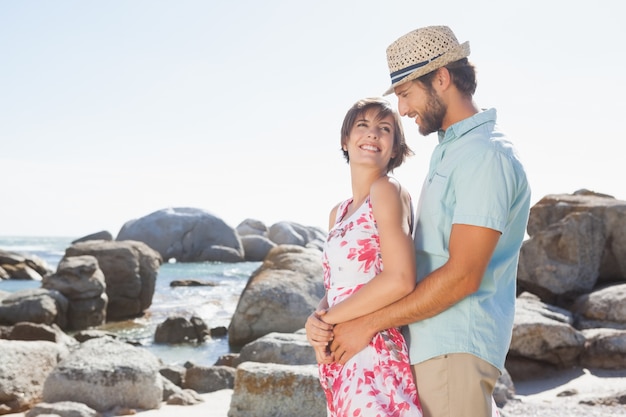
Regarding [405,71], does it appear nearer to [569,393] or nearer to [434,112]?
[434,112]

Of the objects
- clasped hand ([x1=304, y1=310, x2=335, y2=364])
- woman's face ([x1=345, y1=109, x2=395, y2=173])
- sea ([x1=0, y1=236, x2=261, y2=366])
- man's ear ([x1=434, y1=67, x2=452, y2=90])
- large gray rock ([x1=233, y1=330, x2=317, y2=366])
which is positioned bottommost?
sea ([x1=0, y1=236, x2=261, y2=366])

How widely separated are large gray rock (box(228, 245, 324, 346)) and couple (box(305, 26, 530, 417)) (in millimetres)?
9846

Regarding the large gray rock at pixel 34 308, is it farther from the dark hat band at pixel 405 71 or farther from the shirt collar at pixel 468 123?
the shirt collar at pixel 468 123

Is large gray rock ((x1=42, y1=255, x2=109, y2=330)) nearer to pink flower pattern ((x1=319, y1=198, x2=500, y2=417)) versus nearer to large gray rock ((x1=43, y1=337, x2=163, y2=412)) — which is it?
large gray rock ((x1=43, y1=337, x2=163, y2=412))

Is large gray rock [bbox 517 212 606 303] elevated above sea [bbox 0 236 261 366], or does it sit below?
above

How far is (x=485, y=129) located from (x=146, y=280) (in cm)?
1632

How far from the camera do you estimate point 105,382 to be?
6.46 meters

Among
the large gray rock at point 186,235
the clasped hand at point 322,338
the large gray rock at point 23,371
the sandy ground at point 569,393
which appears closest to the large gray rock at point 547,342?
the sandy ground at point 569,393

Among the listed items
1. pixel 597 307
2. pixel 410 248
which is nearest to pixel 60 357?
pixel 410 248

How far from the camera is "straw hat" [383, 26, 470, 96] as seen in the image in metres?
2.62

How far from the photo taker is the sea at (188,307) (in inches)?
494

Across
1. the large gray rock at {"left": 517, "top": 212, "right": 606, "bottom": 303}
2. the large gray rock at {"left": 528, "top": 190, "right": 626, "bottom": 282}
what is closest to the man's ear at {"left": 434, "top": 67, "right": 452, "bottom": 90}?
the large gray rock at {"left": 517, "top": 212, "right": 606, "bottom": 303}

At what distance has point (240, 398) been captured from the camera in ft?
18.5

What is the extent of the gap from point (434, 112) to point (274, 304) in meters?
10.3
